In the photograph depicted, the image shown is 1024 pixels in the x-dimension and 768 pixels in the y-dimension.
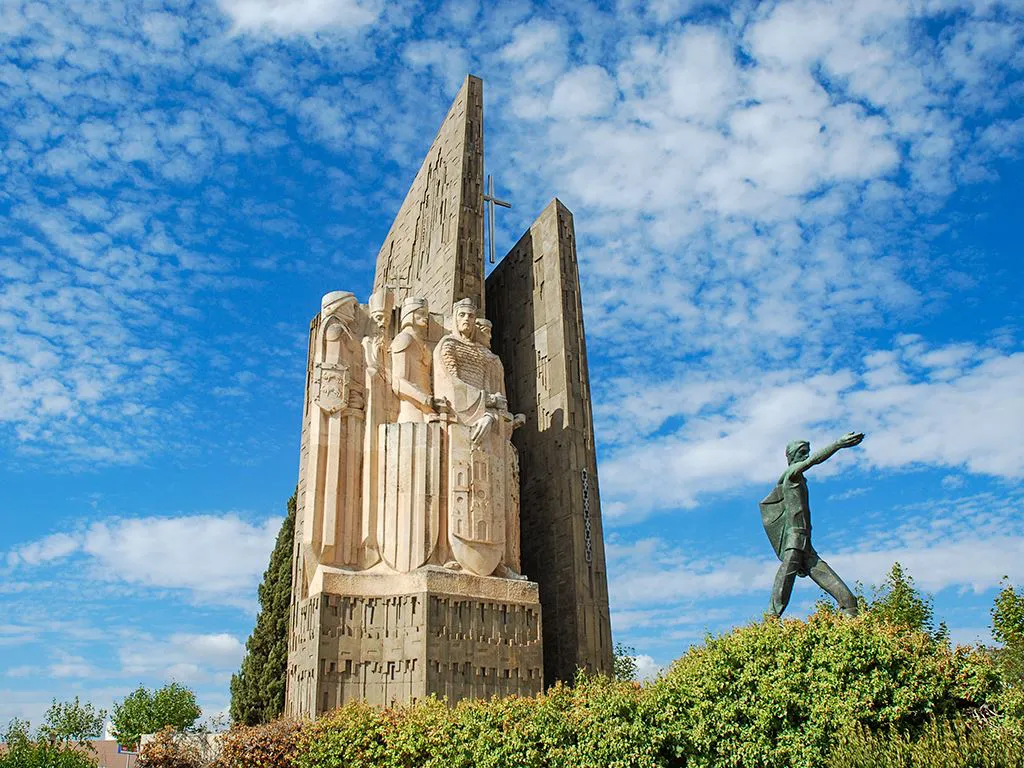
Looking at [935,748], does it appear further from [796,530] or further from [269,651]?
[269,651]

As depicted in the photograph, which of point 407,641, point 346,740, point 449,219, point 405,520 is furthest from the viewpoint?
Answer: point 449,219

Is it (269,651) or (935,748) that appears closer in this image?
(935,748)

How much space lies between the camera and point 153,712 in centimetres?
3403

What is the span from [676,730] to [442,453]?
7.10 metres

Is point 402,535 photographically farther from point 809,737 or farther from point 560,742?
point 809,737

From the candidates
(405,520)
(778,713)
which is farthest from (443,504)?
(778,713)

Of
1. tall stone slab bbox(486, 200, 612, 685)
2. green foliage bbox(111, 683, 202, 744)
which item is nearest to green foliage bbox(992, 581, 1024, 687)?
tall stone slab bbox(486, 200, 612, 685)

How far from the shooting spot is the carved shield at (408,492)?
1595 centimetres

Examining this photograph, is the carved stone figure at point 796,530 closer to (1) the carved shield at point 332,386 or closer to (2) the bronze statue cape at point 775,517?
(2) the bronze statue cape at point 775,517

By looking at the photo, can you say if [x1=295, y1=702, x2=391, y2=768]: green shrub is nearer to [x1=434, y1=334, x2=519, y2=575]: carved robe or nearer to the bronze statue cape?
[x1=434, y1=334, x2=519, y2=575]: carved robe

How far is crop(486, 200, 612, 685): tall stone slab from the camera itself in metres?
17.8

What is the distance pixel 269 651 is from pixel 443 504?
303 inches

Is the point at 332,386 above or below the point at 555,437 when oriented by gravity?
above

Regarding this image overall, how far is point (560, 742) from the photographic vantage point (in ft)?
36.9
